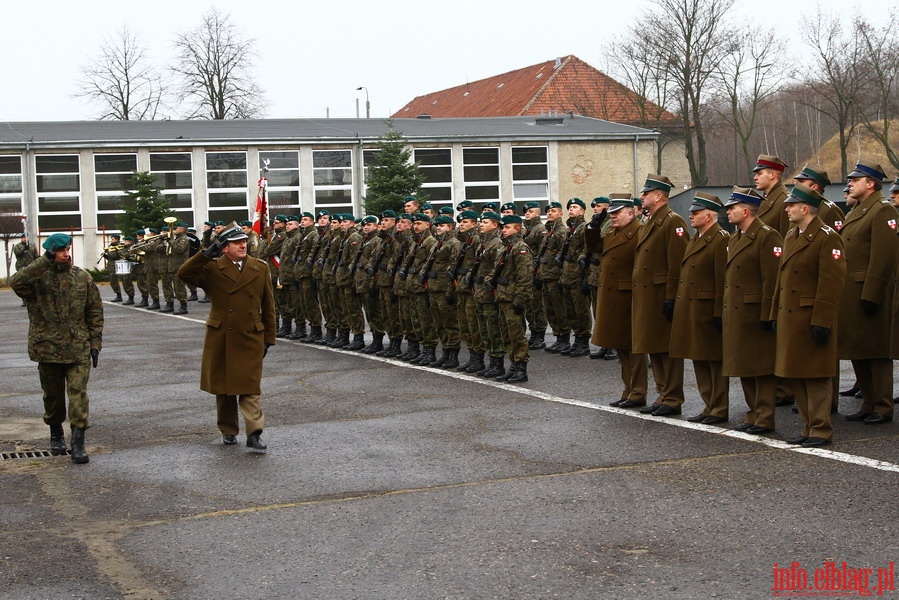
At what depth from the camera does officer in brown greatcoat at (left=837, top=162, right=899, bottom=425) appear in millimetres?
10078

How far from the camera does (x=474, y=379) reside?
44.9 feet

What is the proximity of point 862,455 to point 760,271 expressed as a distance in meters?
1.84

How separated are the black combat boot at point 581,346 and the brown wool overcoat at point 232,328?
664cm

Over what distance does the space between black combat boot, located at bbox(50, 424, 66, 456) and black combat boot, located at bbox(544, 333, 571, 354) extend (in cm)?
787

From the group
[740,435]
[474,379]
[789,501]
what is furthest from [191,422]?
Result: [789,501]

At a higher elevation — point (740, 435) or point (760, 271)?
point (760, 271)

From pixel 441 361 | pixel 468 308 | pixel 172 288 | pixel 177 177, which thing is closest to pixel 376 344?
pixel 441 361

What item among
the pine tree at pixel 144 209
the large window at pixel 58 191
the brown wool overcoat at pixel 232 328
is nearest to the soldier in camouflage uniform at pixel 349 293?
the brown wool overcoat at pixel 232 328

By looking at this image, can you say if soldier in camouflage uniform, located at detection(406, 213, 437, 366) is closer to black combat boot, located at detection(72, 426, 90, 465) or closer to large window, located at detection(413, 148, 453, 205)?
black combat boot, located at detection(72, 426, 90, 465)

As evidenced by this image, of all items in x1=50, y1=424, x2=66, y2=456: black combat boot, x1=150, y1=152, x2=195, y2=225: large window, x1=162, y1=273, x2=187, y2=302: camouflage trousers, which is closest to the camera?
x1=50, y1=424, x2=66, y2=456: black combat boot

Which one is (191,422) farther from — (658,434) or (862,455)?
(862,455)

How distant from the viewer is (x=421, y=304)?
15672 millimetres

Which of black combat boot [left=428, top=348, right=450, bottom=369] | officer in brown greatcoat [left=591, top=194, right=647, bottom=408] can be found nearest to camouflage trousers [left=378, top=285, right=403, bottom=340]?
black combat boot [left=428, top=348, right=450, bottom=369]

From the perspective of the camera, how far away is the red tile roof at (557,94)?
59.3 m
